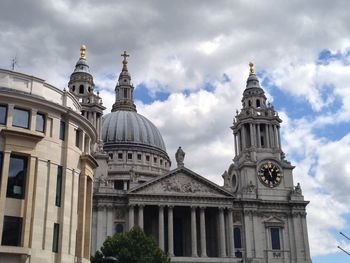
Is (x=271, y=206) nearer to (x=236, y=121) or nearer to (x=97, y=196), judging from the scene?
(x=236, y=121)

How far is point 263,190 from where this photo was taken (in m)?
91.9

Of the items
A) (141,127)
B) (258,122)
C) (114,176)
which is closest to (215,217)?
(258,122)

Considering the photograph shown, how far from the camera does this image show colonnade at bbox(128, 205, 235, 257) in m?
82.7

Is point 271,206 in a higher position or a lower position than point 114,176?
lower

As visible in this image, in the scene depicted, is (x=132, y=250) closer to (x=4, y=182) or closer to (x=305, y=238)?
(x=4, y=182)

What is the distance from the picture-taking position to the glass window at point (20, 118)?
35.5 metres

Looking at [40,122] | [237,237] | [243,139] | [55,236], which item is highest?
[243,139]

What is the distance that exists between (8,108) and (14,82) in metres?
2.76

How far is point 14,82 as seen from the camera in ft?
122

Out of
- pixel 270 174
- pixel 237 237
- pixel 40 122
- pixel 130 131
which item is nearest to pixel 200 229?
pixel 237 237

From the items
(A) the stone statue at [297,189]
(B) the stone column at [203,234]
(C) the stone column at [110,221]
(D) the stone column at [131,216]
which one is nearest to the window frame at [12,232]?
(C) the stone column at [110,221]

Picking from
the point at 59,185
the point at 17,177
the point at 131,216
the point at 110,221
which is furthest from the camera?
the point at 110,221

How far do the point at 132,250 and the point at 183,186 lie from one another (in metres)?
27.0

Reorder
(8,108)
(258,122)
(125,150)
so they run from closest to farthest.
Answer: (8,108) < (258,122) < (125,150)
